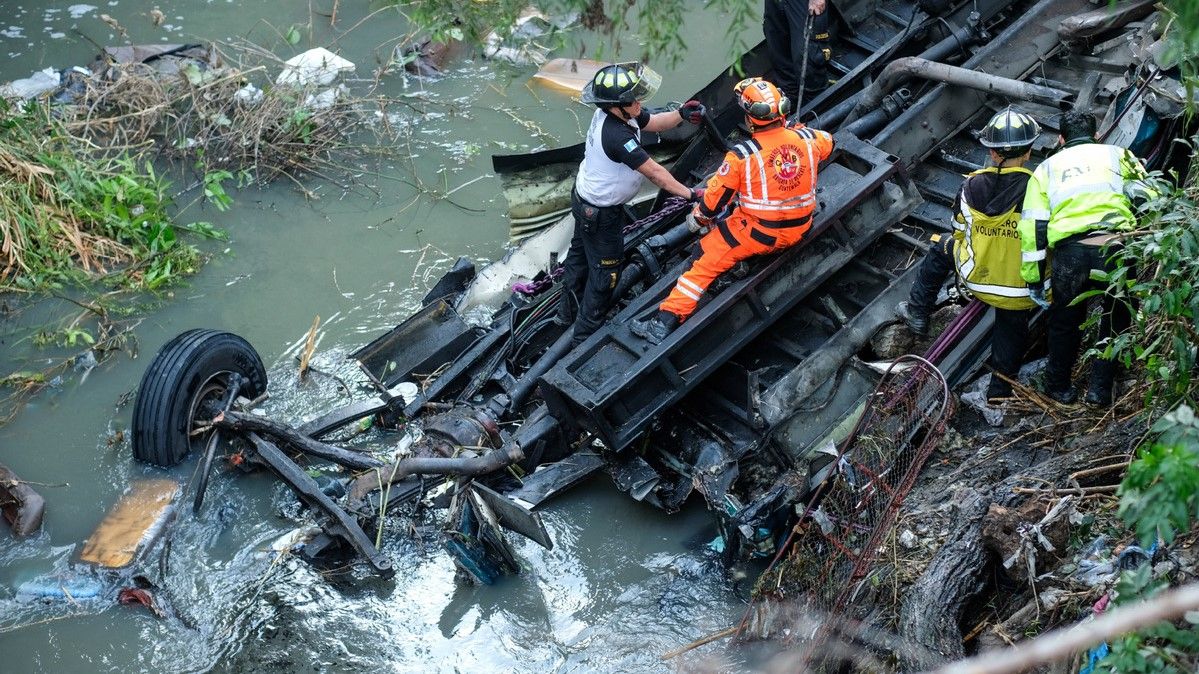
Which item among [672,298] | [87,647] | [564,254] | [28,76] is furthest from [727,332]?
[28,76]

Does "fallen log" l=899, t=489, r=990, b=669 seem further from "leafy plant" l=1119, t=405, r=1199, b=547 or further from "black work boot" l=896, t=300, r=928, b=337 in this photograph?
"black work boot" l=896, t=300, r=928, b=337

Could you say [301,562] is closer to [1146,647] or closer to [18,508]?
[18,508]

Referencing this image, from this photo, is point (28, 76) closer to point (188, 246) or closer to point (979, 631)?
point (188, 246)

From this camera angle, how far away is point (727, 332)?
5.98m

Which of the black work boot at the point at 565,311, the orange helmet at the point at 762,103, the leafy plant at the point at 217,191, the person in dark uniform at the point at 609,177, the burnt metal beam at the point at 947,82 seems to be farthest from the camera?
the leafy plant at the point at 217,191

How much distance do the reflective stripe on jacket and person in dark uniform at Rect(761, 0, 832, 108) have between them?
1.93 m

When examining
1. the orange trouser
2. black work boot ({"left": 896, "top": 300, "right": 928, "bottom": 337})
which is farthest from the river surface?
black work boot ({"left": 896, "top": 300, "right": 928, "bottom": 337})

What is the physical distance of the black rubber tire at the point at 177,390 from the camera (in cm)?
611

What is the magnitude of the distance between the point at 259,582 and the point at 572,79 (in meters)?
6.71

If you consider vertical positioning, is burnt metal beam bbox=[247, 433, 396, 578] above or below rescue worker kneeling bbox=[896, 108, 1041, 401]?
below

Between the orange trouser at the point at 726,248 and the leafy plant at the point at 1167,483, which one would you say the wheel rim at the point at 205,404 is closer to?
the orange trouser at the point at 726,248

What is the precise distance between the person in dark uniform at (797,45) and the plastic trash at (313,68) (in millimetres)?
4867

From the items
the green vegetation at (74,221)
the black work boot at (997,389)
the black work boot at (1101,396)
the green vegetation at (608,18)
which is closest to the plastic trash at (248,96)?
the green vegetation at (74,221)

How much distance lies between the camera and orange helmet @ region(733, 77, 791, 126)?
556cm
